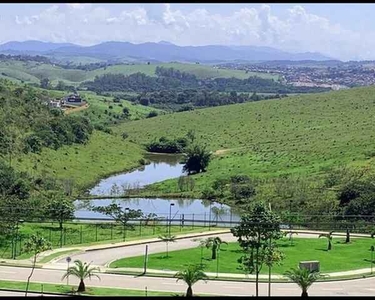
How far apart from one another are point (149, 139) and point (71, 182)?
24702 millimetres

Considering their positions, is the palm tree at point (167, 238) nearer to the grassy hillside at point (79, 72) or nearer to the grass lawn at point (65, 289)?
the grass lawn at point (65, 289)

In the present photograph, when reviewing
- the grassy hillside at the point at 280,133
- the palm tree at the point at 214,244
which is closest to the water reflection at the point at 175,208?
the grassy hillside at the point at 280,133

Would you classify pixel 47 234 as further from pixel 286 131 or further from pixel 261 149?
pixel 286 131

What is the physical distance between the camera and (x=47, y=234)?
26.4 m

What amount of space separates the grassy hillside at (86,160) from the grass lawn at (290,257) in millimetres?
20601

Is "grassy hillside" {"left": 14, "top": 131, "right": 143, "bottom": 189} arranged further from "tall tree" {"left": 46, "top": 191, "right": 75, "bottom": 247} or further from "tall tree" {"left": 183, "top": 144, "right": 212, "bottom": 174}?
"tall tree" {"left": 46, "top": 191, "right": 75, "bottom": 247}

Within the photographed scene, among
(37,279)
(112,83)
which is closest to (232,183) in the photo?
(37,279)

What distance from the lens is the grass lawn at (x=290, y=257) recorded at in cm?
2170

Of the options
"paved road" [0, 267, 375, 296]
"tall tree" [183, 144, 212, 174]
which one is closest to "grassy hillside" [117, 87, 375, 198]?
"tall tree" [183, 144, 212, 174]

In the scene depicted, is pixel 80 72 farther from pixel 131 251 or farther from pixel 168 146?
pixel 131 251

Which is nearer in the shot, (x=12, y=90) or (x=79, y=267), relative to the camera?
(x=79, y=267)

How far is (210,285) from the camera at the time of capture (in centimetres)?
1900

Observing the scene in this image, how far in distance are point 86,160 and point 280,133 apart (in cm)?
2047

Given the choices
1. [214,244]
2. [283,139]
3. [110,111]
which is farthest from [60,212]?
[110,111]
